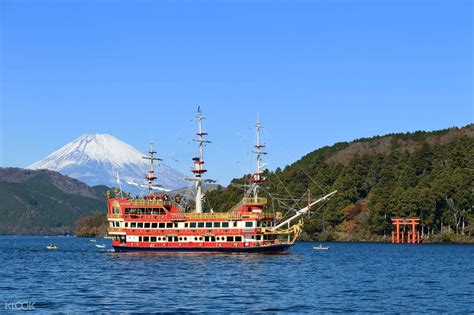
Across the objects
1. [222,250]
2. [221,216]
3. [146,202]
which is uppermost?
[146,202]

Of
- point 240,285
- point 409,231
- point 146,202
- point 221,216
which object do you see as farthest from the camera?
point 409,231

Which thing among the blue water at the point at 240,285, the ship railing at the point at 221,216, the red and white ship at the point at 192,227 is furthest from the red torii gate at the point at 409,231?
the blue water at the point at 240,285

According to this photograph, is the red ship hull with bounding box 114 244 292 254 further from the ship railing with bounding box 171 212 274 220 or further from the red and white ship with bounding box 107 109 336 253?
the ship railing with bounding box 171 212 274 220

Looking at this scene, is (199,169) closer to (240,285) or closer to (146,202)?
(146,202)

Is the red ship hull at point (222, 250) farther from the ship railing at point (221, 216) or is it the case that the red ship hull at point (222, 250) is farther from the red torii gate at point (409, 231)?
the red torii gate at point (409, 231)

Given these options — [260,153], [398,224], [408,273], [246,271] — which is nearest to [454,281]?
[408,273]

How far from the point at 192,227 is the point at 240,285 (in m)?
48.1

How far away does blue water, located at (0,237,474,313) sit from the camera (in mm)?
60250

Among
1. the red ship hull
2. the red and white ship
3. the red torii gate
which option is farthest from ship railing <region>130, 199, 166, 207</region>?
the red torii gate

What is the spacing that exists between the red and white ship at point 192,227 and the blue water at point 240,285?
23.7 feet

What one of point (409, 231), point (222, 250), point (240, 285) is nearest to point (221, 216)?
point (222, 250)

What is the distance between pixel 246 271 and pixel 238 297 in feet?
77.5

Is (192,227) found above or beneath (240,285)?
above

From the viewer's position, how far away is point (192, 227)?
121812 millimetres
